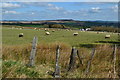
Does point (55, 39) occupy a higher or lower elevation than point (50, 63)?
lower

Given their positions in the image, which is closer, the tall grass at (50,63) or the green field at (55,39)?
the tall grass at (50,63)

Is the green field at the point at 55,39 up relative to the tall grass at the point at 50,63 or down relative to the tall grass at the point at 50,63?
down

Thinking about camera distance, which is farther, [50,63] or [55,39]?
[55,39]

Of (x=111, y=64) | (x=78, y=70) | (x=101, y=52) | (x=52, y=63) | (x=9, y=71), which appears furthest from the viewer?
(x=101, y=52)

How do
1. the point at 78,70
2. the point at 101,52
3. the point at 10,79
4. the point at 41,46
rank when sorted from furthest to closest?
the point at 41,46, the point at 101,52, the point at 78,70, the point at 10,79

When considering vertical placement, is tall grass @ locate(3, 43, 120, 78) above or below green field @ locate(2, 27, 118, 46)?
above

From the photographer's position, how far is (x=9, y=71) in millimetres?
7949

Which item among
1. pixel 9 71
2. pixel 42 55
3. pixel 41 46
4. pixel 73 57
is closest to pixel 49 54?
pixel 42 55

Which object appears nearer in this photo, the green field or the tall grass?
the tall grass

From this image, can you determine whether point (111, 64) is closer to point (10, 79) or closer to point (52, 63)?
point (52, 63)

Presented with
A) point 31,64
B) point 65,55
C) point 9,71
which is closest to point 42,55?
point 65,55

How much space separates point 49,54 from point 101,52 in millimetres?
2546

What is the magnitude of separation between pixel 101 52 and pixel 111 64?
5.42 feet

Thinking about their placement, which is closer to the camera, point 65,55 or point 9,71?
point 9,71
